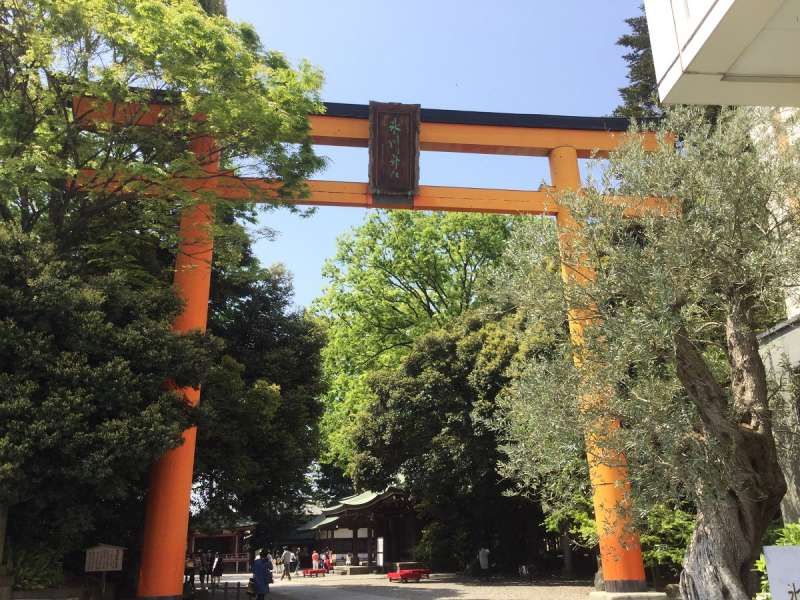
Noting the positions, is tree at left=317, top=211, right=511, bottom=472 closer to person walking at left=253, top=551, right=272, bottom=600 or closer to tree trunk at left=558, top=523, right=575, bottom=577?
tree trunk at left=558, top=523, right=575, bottom=577

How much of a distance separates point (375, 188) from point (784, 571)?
983 cm

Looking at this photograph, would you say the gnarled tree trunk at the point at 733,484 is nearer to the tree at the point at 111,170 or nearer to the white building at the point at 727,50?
the white building at the point at 727,50

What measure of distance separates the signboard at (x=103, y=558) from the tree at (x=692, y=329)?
7.64 metres

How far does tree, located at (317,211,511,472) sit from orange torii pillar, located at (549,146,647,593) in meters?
12.4

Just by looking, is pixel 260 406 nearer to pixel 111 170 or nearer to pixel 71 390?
pixel 71 390

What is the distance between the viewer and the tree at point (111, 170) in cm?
957

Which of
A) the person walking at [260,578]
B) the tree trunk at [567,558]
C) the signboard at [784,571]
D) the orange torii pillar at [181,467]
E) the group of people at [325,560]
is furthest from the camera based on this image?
the group of people at [325,560]

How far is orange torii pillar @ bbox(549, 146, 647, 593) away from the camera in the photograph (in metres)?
8.25

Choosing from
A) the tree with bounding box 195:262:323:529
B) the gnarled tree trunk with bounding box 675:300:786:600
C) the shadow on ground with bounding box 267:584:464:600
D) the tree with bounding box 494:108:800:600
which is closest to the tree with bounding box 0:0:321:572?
the tree with bounding box 195:262:323:529

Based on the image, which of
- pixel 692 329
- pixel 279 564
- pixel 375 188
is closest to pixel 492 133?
pixel 375 188

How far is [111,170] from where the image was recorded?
425 inches

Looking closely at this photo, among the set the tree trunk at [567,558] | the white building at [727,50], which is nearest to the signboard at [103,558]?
the white building at [727,50]

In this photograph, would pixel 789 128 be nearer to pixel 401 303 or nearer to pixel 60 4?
pixel 60 4

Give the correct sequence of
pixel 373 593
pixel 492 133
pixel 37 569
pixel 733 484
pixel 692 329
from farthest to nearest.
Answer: pixel 373 593 → pixel 492 133 → pixel 37 569 → pixel 692 329 → pixel 733 484
